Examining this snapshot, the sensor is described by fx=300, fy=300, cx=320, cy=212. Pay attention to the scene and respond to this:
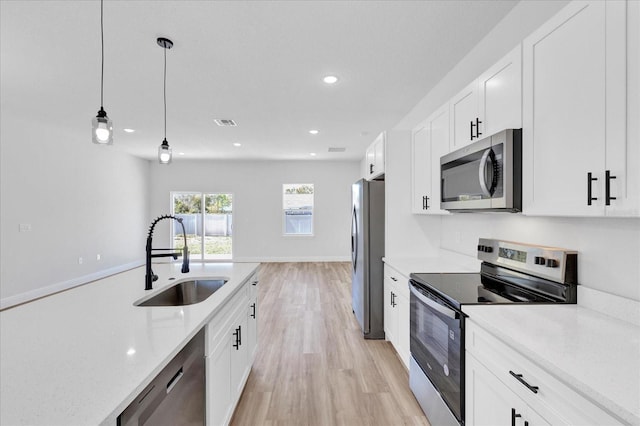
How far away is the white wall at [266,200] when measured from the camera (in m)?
Result: 8.15

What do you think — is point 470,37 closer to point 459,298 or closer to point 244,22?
point 244,22

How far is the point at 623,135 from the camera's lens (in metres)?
1.04

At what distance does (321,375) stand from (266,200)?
19.8 ft

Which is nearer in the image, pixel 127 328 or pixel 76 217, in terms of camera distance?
pixel 127 328

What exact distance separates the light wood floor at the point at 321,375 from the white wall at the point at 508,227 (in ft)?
3.59

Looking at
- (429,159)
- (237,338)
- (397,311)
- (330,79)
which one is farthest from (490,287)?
(330,79)

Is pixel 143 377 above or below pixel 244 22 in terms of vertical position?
below

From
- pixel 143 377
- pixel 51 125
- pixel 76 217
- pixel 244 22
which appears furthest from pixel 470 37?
pixel 76 217

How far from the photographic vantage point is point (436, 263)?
280 cm

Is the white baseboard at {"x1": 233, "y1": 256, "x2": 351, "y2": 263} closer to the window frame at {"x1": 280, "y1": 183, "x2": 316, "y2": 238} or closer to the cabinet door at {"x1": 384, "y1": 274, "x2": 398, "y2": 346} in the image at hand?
the window frame at {"x1": 280, "y1": 183, "x2": 316, "y2": 238}

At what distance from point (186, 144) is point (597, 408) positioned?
264 inches

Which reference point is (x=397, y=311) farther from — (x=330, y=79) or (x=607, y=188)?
(x=330, y=79)

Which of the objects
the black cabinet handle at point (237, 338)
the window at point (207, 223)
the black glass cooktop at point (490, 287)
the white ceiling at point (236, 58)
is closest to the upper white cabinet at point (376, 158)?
the white ceiling at point (236, 58)

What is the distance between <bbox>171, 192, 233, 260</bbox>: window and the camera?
8148 millimetres
